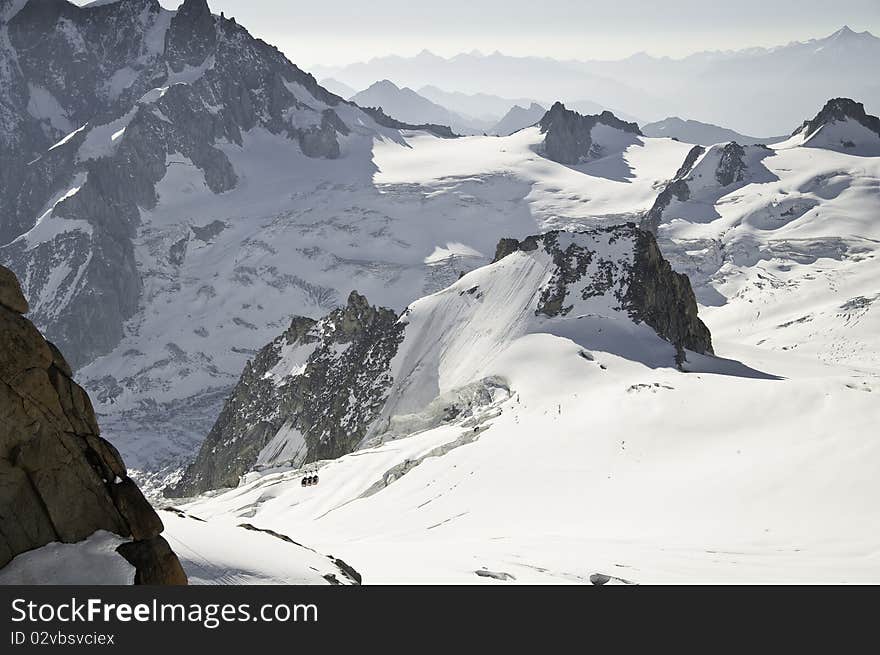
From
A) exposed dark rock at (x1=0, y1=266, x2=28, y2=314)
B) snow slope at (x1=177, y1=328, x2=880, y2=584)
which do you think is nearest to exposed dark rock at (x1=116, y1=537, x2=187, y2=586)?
exposed dark rock at (x1=0, y1=266, x2=28, y2=314)

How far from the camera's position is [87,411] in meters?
19.8

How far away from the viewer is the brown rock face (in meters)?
17.8

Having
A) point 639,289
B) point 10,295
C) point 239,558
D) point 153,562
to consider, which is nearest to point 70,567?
point 153,562

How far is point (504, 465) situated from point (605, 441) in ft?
17.8

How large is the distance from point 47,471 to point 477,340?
6224cm

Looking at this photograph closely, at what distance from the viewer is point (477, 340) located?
79.3 m

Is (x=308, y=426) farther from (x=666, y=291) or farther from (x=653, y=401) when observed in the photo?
(x=653, y=401)

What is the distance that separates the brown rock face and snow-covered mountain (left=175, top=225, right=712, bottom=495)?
158 feet

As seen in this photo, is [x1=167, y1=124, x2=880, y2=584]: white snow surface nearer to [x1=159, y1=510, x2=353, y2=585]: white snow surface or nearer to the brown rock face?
[x1=159, y1=510, x2=353, y2=585]: white snow surface

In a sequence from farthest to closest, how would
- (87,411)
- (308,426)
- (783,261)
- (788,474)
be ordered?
(783,261), (308,426), (788,474), (87,411)

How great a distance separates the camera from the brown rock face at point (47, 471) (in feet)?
58.4

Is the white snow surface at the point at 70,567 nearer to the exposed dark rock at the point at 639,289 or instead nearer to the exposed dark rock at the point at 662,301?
the exposed dark rock at the point at 662,301

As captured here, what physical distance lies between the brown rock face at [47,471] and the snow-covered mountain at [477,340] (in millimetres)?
48065
